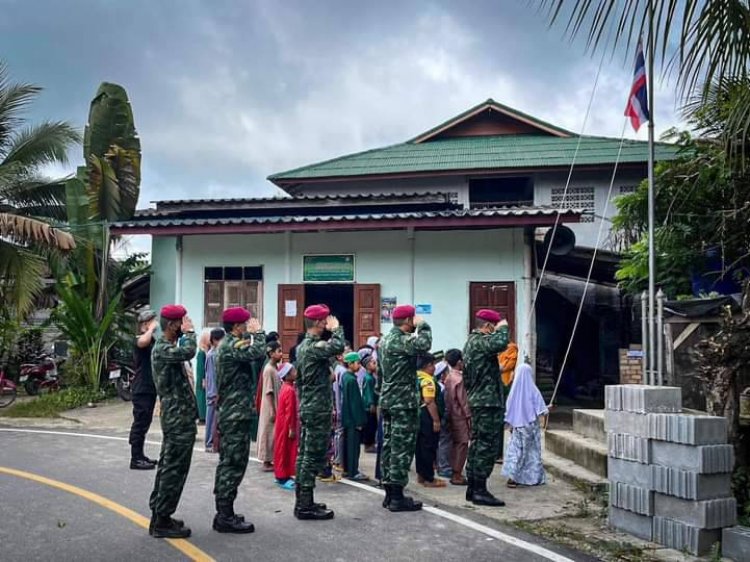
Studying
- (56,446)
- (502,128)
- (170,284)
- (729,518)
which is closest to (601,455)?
(729,518)

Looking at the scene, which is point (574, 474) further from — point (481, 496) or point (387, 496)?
point (387, 496)

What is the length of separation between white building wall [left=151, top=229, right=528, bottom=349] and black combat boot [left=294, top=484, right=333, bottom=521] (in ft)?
23.1

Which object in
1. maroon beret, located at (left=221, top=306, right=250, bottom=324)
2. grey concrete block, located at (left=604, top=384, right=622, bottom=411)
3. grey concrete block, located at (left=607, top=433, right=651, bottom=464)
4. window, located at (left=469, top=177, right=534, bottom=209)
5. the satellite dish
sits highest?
window, located at (left=469, top=177, right=534, bottom=209)

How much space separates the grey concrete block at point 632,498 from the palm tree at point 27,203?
413 inches

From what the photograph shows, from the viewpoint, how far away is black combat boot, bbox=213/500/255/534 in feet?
17.6

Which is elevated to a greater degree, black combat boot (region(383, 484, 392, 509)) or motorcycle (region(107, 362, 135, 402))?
motorcycle (region(107, 362, 135, 402))

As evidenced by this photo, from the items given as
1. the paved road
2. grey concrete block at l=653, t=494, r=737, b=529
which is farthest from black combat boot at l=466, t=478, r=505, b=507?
grey concrete block at l=653, t=494, r=737, b=529

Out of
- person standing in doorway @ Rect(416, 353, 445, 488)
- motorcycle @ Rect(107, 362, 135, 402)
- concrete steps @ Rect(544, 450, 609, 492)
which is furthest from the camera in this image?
motorcycle @ Rect(107, 362, 135, 402)

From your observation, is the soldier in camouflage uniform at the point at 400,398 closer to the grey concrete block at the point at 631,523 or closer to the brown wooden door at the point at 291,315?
the grey concrete block at the point at 631,523

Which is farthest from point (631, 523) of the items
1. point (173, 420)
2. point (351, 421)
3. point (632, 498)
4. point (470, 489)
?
point (173, 420)

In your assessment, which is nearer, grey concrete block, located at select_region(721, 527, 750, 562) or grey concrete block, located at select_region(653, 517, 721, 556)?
grey concrete block, located at select_region(721, 527, 750, 562)

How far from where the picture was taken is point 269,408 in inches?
306

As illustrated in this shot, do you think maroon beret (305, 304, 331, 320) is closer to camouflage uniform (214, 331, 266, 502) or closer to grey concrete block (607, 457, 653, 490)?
camouflage uniform (214, 331, 266, 502)

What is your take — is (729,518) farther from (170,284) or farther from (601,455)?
(170,284)
